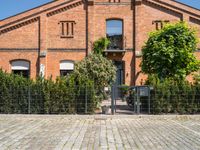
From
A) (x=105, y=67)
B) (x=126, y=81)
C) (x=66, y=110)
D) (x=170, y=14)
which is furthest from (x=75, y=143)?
(x=170, y=14)

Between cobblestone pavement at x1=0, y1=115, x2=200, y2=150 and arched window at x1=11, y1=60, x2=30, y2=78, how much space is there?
15.7 meters

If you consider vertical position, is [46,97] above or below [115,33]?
below

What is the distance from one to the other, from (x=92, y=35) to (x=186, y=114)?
15.5 meters

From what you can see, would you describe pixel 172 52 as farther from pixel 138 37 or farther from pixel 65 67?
pixel 65 67

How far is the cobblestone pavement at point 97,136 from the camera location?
10.0m

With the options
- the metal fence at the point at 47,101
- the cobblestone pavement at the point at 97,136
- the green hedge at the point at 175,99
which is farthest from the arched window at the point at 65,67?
the cobblestone pavement at the point at 97,136

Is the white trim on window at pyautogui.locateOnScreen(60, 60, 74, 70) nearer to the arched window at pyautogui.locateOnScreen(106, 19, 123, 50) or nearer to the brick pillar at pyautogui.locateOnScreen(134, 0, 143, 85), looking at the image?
the arched window at pyautogui.locateOnScreen(106, 19, 123, 50)

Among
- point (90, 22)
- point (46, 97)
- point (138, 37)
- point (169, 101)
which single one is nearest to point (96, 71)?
point (46, 97)

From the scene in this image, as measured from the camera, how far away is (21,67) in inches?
1283

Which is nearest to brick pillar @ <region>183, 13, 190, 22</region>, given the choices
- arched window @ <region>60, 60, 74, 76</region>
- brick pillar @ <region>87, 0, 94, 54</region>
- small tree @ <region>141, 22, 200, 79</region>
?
brick pillar @ <region>87, 0, 94, 54</region>

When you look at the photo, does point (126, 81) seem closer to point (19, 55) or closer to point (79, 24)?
point (79, 24)

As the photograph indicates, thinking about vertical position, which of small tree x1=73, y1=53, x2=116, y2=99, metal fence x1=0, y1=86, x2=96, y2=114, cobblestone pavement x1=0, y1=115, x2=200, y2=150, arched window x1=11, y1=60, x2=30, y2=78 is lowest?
cobblestone pavement x1=0, y1=115, x2=200, y2=150

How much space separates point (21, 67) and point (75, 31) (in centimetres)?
584

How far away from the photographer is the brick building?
106 ft
